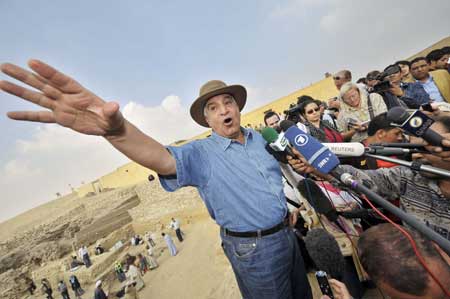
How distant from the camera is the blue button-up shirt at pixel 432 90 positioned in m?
4.05

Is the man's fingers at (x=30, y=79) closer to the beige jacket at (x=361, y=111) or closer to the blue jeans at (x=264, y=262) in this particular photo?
the blue jeans at (x=264, y=262)

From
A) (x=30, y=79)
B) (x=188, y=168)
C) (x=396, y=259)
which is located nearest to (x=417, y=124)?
(x=396, y=259)

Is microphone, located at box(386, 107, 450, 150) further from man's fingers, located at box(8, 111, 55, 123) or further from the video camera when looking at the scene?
the video camera

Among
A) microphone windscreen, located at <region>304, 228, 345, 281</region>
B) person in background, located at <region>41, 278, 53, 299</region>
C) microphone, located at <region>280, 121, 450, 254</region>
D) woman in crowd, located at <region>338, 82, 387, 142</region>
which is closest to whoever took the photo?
microphone, located at <region>280, 121, 450, 254</region>

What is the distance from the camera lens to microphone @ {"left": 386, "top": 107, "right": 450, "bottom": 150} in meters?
1.00

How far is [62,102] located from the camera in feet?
3.86

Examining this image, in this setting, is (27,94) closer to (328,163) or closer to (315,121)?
(328,163)

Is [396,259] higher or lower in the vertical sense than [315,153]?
lower

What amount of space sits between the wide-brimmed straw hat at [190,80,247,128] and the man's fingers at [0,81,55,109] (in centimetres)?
113

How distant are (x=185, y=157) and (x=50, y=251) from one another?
24.1 meters

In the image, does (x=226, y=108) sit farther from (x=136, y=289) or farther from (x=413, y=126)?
(x=136, y=289)

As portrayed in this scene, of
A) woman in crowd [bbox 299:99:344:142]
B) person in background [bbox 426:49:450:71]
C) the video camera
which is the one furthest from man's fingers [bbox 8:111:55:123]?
person in background [bbox 426:49:450:71]

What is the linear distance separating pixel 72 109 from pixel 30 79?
20cm

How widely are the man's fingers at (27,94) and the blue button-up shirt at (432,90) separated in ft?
17.1
